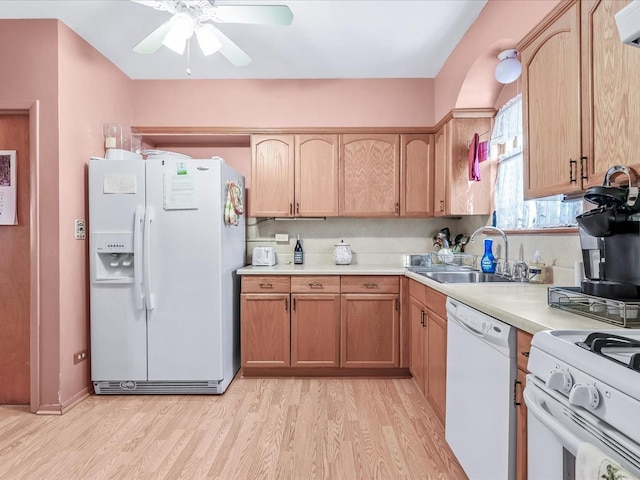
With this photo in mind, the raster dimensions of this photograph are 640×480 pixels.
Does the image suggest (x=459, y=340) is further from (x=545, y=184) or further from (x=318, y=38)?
(x=318, y=38)

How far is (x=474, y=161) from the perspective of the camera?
2922mm

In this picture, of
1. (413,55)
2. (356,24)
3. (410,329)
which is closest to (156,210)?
(356,24)


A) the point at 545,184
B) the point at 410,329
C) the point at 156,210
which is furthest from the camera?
the point at 410,329

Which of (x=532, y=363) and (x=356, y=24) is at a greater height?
(x=356, y=24)

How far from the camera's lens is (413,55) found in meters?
3.06

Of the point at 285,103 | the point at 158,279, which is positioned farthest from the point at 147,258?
the point at 285,103

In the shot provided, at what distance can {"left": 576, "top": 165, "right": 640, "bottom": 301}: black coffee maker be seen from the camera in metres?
1.17

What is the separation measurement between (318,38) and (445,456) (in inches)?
111

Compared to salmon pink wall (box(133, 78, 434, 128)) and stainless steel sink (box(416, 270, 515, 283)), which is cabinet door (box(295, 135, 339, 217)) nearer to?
salmon pink wall (box(133, 78, 434, 128))

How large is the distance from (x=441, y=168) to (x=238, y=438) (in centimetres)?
256

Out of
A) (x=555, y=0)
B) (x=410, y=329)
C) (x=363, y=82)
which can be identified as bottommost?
(x=410, y=329)

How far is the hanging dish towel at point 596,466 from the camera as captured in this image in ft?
2.27

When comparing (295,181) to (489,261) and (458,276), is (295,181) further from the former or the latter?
(489,261)

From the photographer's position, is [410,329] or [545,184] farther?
[410,329]
